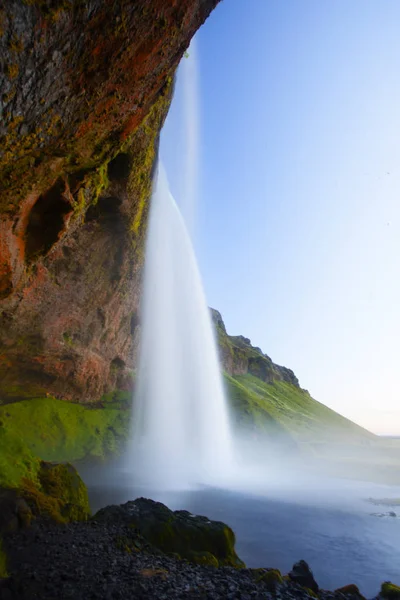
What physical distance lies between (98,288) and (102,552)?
80.1 ft

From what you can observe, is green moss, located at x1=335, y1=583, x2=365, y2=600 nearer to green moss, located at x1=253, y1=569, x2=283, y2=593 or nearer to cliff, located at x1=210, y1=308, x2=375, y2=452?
green moss, located at x1=253, y1=569, x2=283, y2=593

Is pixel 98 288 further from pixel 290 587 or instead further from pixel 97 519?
pixel 290 587

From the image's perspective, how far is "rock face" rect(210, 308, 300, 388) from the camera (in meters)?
101

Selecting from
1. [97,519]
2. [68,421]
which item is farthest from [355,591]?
[68,421]

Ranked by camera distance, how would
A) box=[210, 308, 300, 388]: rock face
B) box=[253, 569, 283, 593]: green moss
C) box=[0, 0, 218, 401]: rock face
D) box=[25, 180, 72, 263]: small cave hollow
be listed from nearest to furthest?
box=[0, 0, 218, 401]: rock face, box=[253, 569, 283, 593]: green moss, box=[25, 180, 72, 263]: small cave hollow, box=[210, 308, 300, 388]: rock face

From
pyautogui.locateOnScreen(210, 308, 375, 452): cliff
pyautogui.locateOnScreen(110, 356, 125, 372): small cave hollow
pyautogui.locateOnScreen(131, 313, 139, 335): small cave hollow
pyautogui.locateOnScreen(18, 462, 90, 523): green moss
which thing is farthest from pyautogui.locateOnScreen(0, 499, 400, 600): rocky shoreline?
pyautogui.locateOnScreen(210, 308, 375, 452): cliff

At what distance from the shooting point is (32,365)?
32.0 meters

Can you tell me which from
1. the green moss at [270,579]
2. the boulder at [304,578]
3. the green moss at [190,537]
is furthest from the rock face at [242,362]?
the green moss at [270,579]

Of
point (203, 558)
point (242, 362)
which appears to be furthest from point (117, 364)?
point (242, 362)

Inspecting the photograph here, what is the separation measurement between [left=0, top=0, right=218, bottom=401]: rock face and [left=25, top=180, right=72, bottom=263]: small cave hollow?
49mm

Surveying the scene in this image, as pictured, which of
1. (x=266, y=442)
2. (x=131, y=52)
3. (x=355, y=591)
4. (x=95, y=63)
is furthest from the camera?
(x=266, y=442)

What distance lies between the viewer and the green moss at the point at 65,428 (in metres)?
31.7

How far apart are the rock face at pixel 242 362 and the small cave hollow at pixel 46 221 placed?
83.9 m

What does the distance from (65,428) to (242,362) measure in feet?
269
